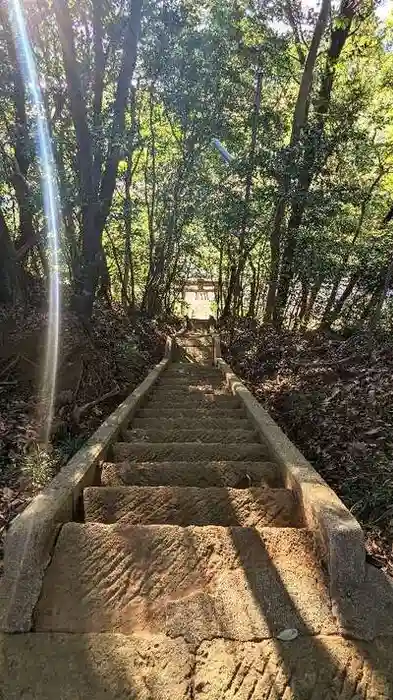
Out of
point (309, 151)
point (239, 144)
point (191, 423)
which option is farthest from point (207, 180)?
point (191, 423)

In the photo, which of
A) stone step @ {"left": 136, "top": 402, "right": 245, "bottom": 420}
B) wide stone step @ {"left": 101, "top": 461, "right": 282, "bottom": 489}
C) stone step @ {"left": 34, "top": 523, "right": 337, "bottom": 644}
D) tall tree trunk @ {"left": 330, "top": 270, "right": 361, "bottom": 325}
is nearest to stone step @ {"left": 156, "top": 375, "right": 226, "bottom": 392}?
stone step @ {"left": 136, "top": 402, "right": 245, "bottom": 420}

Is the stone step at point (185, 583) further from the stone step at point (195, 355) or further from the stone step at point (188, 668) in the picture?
the stone step at point (195, 355)

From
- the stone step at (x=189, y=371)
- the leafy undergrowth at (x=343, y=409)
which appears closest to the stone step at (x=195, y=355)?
the stone step at (x=189, y=371)

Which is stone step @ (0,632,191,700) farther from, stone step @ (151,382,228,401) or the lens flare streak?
stone step @ (151,382,228,401)

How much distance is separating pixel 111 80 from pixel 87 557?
8.92 metres

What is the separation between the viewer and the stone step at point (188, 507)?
9.62 feet

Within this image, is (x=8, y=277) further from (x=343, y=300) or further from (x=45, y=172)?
(x=343, y=300)

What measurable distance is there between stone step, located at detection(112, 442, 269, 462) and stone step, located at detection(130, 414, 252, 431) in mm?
984

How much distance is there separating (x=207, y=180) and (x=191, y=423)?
24.7 feet

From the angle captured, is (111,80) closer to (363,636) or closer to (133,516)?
(133,516)

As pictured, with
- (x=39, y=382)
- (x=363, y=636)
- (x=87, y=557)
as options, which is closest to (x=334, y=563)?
(x=363, y=636)

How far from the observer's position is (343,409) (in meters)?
5.49

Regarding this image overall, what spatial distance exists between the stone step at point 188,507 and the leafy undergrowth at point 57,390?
136cm

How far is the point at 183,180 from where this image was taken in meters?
11.2
